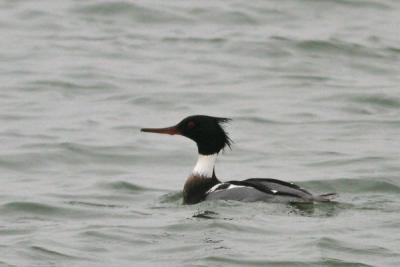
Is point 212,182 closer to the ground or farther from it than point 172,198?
farther from it

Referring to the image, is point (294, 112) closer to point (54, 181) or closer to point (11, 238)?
point (54, 181)

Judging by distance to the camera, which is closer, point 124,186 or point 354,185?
point 124,186

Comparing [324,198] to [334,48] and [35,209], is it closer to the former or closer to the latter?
[35,209]

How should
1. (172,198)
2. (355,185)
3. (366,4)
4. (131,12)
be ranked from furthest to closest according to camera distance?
(366,4) → (131,12) → (355,185) → (172,198)

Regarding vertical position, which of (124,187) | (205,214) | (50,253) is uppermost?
(50,253)

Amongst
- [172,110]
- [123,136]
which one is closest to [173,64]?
[172,110]

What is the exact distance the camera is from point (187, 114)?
20688mm

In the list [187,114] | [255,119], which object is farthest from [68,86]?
[255,119]

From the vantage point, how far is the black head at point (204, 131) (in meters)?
15.6

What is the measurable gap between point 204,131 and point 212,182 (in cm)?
59

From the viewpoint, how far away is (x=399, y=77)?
23.5 metres

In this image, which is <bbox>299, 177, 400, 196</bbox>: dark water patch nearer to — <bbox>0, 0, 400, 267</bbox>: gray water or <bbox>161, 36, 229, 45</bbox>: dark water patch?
<bbox>0, 0, 400, 267</bbox>: gray water

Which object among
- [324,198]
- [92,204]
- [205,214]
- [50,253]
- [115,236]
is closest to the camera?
[50,253]

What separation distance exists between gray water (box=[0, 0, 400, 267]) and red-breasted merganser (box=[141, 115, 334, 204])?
157 millimetres
